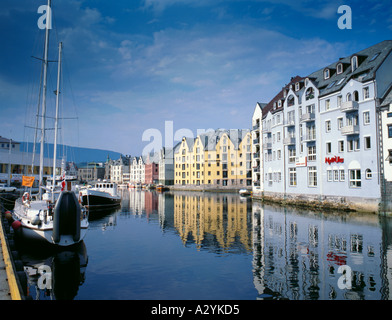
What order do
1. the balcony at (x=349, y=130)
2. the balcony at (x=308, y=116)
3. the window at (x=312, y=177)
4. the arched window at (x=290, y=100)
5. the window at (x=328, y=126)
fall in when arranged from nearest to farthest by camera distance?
the balcony at (x=349, y=130) → the window at (x=328, y=126) → the window at (x=312, y=177) → the balcony at (x=308, y=116) → the arched window at (x=290, y=100)

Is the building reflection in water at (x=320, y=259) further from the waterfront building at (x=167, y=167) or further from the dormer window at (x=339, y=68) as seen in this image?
the waterfront building at (x=167, y=167)

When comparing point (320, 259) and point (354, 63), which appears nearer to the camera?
point (320, 259)

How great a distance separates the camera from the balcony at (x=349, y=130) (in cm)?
4162

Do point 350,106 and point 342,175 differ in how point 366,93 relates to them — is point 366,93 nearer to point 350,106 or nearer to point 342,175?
point 350,106

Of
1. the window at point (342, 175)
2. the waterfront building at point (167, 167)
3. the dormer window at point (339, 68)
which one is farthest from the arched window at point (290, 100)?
the waterfront building at point (167, 167)

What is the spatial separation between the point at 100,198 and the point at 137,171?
13705 centimetres

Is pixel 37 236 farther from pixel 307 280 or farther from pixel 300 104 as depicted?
pixel 300 104

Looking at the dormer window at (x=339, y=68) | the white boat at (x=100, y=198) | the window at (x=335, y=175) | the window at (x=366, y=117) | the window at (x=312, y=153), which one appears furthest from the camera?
the white boat at (x=100, y=198)

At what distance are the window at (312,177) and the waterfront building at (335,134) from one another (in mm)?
159

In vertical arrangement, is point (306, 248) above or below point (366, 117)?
below

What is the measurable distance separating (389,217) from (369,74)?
1882 cm

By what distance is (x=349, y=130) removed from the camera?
139 ft

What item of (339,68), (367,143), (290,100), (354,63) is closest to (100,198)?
(290,100)
